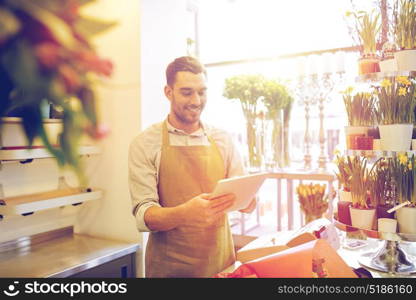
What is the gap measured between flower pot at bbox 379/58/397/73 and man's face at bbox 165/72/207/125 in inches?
32.2

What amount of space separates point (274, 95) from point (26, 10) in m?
2.55

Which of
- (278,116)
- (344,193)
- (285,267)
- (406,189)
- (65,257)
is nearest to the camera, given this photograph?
(285,267)

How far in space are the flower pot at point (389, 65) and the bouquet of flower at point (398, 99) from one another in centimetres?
5

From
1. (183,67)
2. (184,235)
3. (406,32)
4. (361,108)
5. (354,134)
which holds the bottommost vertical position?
(184,235)

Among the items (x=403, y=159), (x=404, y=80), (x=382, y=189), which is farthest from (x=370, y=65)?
(x=382, y=189)

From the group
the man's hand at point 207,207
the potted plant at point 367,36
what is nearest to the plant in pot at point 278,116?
the potted plant at point 367,36

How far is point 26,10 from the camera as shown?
26cm

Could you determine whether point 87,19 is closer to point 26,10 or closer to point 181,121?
point 26,10

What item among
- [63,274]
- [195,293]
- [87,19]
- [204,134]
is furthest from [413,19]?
[63,274]

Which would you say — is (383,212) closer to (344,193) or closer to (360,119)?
(344,193)

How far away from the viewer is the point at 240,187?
1.34 meters

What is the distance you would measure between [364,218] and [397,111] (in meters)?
0.49

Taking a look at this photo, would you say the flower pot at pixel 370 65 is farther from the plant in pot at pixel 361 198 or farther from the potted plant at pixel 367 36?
the plant in pot at pixel 361 198

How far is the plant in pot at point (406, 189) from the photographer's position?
4.87 ft
